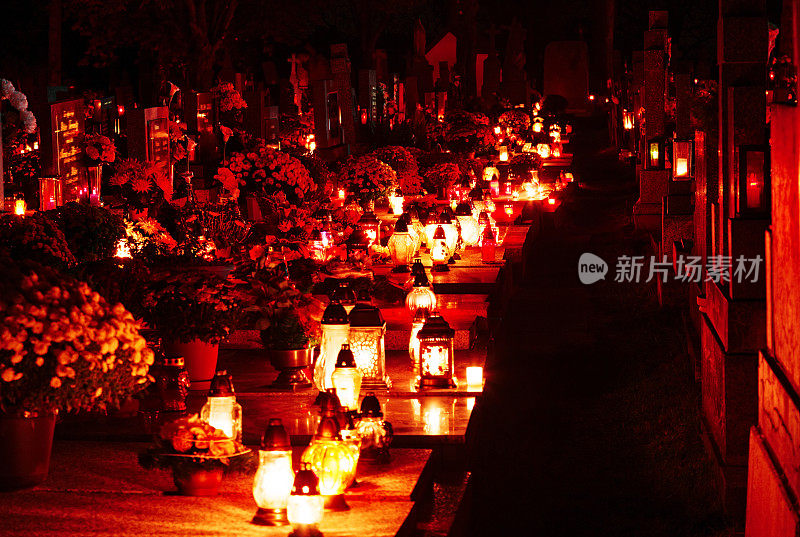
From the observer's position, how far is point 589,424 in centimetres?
1010

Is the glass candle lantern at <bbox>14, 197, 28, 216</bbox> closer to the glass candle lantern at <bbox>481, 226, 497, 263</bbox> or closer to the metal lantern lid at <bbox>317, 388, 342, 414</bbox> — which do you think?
the glass candle lantern at <bbox>481, 226, 497, 263</bbox>

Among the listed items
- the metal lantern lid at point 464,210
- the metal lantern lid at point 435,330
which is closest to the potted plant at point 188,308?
the metal lantern lid at point 435,330

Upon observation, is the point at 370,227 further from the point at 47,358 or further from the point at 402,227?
the point at 47,358

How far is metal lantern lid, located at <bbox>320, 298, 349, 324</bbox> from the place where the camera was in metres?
8.10

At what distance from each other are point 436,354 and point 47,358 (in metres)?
3.24

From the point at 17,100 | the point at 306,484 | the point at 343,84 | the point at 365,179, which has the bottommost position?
the point at 306,484

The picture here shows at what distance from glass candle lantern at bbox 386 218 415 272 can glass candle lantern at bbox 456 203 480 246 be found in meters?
1.16

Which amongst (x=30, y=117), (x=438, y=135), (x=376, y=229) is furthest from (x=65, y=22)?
(x=376, y=229)

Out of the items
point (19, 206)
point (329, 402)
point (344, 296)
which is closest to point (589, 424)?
point (344, 296)

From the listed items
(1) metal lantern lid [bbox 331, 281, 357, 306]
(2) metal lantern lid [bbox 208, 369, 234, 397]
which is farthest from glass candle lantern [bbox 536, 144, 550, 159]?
(2) metal lantern lid [bbox 208, 369, 234, 397]

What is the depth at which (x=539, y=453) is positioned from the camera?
9.29m

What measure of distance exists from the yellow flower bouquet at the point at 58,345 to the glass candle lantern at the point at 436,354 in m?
2.66

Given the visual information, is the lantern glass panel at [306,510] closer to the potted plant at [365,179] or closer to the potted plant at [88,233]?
the potted plant at [88,233]

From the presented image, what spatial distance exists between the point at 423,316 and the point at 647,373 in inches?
132
